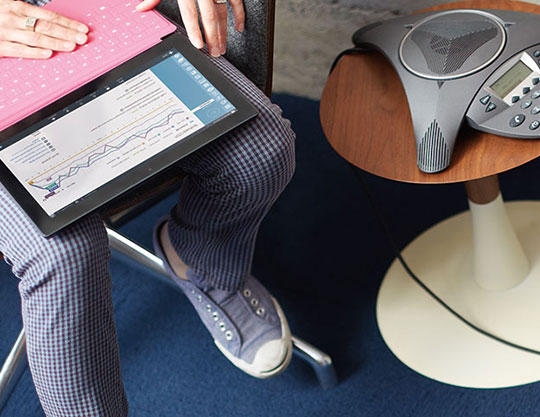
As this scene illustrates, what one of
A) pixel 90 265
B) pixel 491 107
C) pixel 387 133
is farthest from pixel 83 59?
pixel 491 107

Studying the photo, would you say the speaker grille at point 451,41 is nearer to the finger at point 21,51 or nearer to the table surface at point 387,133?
the table surface at point 387,133

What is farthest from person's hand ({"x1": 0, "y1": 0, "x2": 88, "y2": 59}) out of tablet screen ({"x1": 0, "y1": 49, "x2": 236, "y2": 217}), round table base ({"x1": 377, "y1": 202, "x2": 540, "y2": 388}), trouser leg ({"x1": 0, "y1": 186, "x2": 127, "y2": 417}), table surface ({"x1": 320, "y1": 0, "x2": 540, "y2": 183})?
round table base ({"x1": 377, "y1": 202, "x2": 540, "y2": 388})

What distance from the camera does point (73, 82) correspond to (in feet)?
2.88

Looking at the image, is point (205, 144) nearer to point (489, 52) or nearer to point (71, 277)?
point (71, 277)

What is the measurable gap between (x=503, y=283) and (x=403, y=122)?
0.40 m

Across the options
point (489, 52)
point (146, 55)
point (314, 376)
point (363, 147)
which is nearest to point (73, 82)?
point (146, 55)

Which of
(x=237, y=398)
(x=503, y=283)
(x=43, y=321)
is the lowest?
(x=237, y=398)

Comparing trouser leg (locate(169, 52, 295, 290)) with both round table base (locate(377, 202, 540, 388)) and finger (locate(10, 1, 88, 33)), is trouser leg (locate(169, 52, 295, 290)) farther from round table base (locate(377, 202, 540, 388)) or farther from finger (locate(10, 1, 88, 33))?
round table base (locate(377, 202, 540, 388))

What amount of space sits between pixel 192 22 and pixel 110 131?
0.20 m

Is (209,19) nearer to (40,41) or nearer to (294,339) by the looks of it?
(40,41)

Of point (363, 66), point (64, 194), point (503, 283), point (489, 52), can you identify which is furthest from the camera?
point (503, 283)

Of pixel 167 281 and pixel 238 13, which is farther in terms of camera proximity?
pixel 167 281

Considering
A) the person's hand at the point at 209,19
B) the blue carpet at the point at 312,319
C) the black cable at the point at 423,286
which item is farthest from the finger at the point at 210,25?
the blue carpet at the point at 312,319

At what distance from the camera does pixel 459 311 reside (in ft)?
4.03
